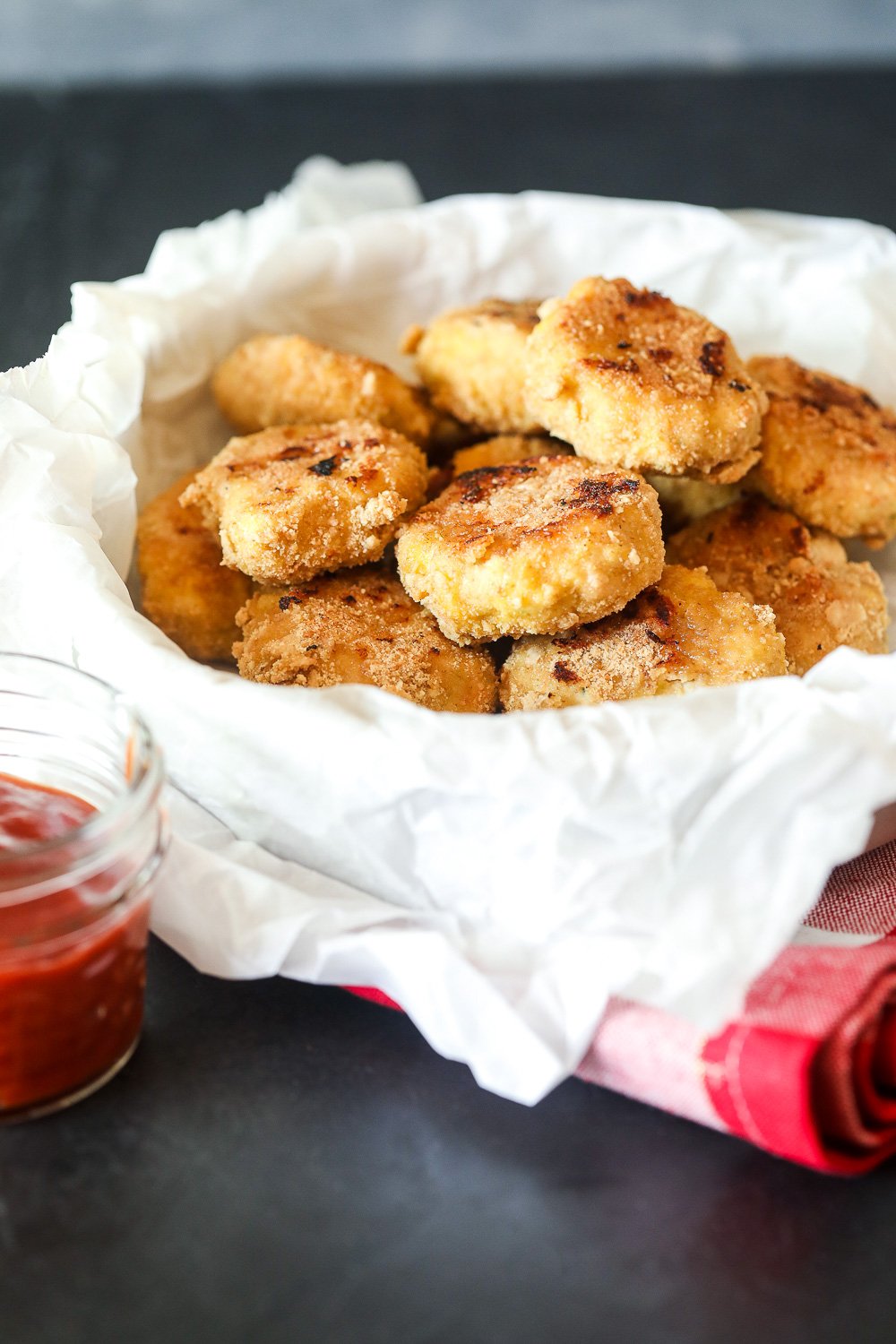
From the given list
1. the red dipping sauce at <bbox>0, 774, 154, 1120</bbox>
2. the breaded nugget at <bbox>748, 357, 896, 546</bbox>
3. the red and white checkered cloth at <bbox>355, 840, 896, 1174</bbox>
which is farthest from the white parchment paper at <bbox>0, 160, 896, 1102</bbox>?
the breaded nugget at <bbox>748, 357, 896, 546</bbox>

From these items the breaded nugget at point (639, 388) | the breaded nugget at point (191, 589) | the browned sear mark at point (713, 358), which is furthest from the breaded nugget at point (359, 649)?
the browned sear mark at point (713, 358)

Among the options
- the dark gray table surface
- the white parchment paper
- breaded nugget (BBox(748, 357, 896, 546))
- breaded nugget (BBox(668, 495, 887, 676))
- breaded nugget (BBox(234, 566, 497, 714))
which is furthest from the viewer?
breaded nugget (BBox(748, 357, 896, 546))

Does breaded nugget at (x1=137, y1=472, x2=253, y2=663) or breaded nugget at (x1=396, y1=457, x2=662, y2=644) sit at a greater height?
breaded nugget at (x1=396, y1=457, x2=662, y2=644)

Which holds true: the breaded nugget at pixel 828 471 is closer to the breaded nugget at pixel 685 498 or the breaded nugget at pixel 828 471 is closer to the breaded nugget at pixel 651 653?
the breaded nugget at pixel 685 498

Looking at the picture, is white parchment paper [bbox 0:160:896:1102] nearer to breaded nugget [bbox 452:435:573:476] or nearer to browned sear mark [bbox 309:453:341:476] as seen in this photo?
browned sear mark [bbox 309:453:341:476]

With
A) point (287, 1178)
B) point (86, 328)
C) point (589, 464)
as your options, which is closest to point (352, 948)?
point (287, 1178)

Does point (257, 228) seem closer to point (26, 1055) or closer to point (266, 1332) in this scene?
point (26, 1055)
